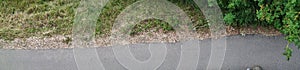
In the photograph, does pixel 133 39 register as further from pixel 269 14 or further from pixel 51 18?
pixel 269 14

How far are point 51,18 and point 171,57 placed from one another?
207 cm

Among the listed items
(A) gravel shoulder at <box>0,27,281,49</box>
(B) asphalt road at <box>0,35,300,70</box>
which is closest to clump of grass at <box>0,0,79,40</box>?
(A) gravel shoulder at <box>0,27,281,49</box>

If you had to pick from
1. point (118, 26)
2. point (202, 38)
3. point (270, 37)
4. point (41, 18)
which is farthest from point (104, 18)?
point (270, 37)

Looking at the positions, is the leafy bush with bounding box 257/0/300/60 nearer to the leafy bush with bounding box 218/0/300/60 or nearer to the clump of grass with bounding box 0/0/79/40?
the leafy bush with bounding box 218/0/300/60

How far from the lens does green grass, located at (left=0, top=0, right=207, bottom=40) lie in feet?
19.6

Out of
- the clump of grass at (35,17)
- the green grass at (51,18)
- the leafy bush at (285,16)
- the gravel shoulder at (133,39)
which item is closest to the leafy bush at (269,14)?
the leafy bush at (285,16)

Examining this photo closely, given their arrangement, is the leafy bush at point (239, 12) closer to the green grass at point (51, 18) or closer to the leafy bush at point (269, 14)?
the leafy bush at point (269, 14)

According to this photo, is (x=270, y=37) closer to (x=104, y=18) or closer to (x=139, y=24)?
(x=139, y=24)

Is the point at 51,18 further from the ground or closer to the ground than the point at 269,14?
further from the ground

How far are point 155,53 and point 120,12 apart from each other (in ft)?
4.31

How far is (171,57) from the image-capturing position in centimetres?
529

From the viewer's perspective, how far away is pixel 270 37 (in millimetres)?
5551

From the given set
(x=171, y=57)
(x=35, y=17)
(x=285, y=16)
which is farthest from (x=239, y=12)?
(x=35, y=17)

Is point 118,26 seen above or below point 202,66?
above
